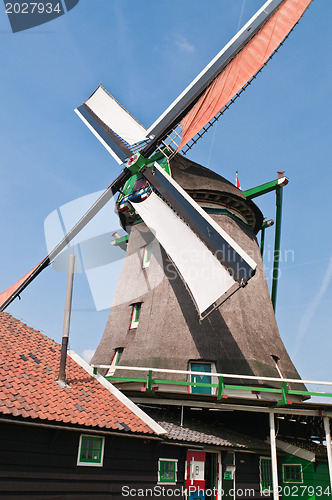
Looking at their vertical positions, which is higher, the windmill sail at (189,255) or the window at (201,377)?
the windmill sail at (189,255)

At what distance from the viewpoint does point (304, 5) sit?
15.4 metres

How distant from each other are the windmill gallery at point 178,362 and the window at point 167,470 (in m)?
0.03

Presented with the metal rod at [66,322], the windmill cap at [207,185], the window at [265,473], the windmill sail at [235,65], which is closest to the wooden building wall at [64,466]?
A: the metal rod at [66,322]

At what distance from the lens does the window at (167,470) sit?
9.91 m

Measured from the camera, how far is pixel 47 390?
908 cm

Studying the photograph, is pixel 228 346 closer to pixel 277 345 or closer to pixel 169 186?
pixel 277 345

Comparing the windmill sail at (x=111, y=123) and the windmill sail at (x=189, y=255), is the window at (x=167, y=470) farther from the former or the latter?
the windmill sail at (x=111, y=123)

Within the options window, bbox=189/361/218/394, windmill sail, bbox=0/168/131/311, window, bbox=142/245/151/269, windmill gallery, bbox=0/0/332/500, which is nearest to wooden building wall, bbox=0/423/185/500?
windmill gallery, bbox=0/0/332/500

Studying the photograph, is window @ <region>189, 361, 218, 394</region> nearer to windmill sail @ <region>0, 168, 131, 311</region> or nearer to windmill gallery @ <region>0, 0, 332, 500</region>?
windmill gallery @ <region>0, 0, 332, 500</region>

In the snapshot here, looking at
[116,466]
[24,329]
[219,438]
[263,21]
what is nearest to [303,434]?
[219,438]

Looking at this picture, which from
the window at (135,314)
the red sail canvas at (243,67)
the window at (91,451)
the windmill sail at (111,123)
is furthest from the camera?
the windmill sail at (111,123)

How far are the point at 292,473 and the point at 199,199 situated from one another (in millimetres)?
9635

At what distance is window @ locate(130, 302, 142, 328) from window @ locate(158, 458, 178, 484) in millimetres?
5184

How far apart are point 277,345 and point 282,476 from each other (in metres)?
3.98
